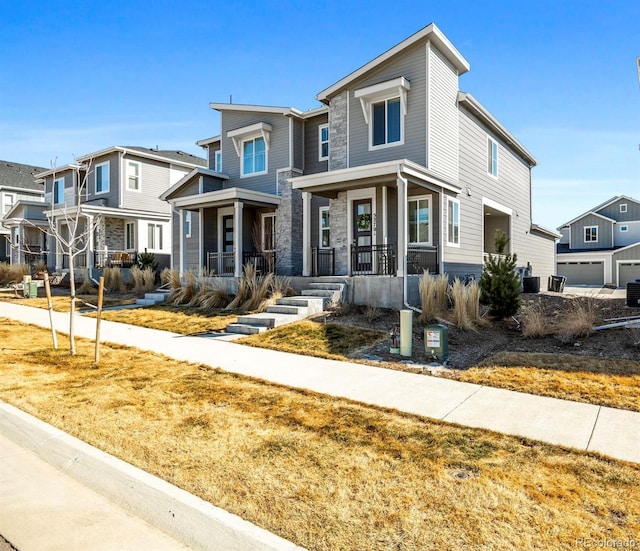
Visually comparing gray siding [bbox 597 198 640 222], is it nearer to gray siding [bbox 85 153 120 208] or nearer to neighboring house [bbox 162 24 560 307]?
neighboring house [bbox 162 24 560 307]

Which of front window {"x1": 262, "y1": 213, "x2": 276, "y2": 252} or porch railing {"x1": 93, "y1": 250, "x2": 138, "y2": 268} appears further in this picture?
porch railing {"x1": 93, "y1": 250, "x2": 138, "y2": 268}

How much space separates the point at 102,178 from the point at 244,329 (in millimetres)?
21335

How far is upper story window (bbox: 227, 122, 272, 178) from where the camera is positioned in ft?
61.6

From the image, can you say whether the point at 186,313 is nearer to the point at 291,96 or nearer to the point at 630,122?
the point at 291,96

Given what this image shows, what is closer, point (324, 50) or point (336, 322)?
point (336, 322)

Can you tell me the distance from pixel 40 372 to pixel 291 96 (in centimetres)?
1659

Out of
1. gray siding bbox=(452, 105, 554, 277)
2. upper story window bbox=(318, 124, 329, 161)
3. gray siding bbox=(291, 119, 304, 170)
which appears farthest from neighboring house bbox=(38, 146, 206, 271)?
gray siding bbox=(452, 105, 554, 277)

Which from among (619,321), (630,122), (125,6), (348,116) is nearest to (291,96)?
(348,116)

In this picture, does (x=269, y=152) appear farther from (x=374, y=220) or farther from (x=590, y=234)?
(x=590, y=234)

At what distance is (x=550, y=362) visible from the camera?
725cm

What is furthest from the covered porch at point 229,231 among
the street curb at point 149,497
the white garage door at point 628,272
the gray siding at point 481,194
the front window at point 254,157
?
the white garage door at point 628,272

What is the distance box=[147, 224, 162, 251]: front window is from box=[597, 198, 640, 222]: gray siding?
Result: 34989 mm

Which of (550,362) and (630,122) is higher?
(630,122)

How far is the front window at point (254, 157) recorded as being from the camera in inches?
760
